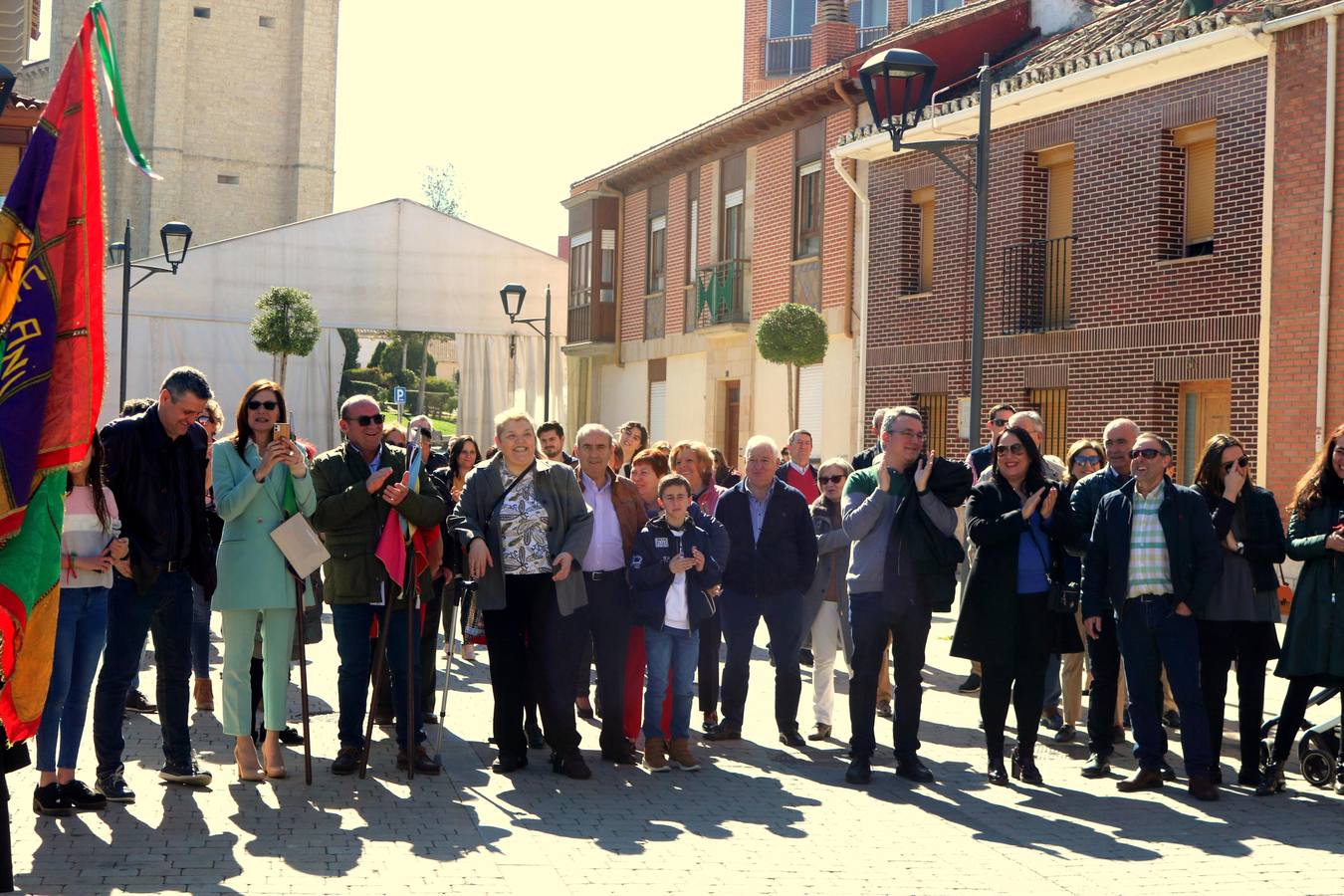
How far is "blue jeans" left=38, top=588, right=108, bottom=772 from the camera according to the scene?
705 cm

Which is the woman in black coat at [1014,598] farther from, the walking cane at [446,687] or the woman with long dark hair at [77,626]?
the woman with long dark hair at [77,626]

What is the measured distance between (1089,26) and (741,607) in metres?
15.6

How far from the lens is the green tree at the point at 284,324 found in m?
37.9

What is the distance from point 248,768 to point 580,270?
1180 inches

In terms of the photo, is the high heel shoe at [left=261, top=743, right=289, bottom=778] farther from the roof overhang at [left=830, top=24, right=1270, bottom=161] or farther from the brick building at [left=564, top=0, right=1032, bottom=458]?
the brick building at [left=564, top=0, right=1032, bottom=458]

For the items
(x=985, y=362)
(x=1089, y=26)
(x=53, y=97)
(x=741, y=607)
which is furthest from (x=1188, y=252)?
(x=53, y=97)

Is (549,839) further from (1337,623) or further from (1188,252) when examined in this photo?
(1188,252)

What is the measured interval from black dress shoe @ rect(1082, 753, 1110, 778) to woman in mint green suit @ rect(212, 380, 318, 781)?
4.19m

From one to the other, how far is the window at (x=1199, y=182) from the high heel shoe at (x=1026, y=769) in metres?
11.0

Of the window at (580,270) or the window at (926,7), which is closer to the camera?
the window at (580,270)

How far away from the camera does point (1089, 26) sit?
22969mm

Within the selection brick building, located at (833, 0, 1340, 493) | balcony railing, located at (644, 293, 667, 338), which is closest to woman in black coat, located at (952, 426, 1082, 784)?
brick building, located at (833, 0, 1340, 493)

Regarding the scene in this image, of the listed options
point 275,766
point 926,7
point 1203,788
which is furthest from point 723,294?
point 275,766

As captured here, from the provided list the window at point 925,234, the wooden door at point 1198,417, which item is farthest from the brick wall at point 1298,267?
the window at point 925,234
